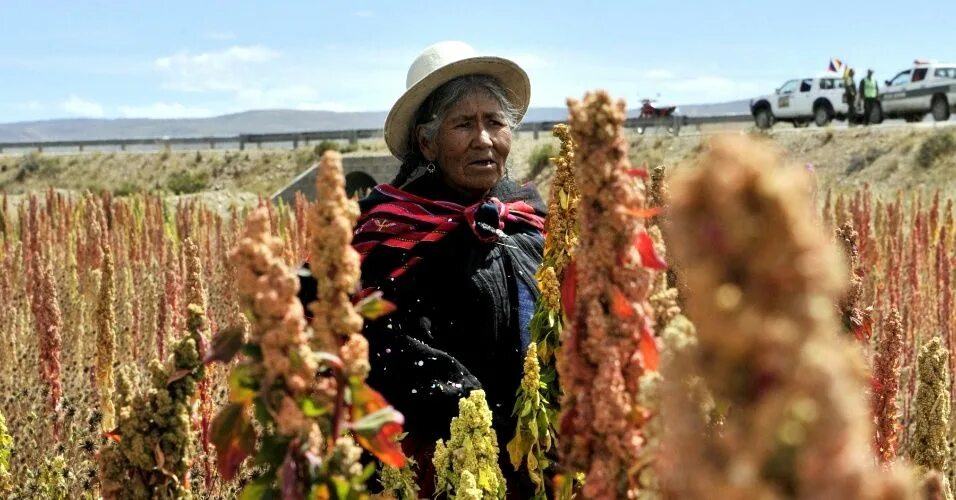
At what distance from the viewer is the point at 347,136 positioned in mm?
33781

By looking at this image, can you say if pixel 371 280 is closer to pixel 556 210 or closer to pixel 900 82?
pixel 556 210

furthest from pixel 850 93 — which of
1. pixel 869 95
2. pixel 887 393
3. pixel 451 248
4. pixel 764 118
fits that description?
pixel 887 393

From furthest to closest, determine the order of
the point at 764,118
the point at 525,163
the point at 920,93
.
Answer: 1. the point at 525,163
2. the point at 764,118
3. the point at 920,93

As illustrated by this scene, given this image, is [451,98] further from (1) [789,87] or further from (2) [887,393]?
A: (1) [789,87]

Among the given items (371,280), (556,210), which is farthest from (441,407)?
(556,210)

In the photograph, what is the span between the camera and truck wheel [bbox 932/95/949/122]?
21.3 meters

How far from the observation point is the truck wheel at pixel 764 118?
24953mm

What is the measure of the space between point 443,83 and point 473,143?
0.22 meters

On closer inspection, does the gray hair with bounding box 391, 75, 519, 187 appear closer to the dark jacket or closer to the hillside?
the dark jacket

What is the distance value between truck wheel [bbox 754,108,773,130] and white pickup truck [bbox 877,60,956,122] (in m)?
3.11

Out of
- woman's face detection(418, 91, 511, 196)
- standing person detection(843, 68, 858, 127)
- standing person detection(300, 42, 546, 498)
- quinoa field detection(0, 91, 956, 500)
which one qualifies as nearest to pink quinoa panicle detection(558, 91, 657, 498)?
quinoa field detection(0, 91, 956, 500)

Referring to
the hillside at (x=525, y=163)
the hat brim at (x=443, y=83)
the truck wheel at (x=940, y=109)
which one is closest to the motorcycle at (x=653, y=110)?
the hillside at (x=525, y=163)

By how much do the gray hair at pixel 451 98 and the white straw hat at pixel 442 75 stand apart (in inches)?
0.7

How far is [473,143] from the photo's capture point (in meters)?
2.64
